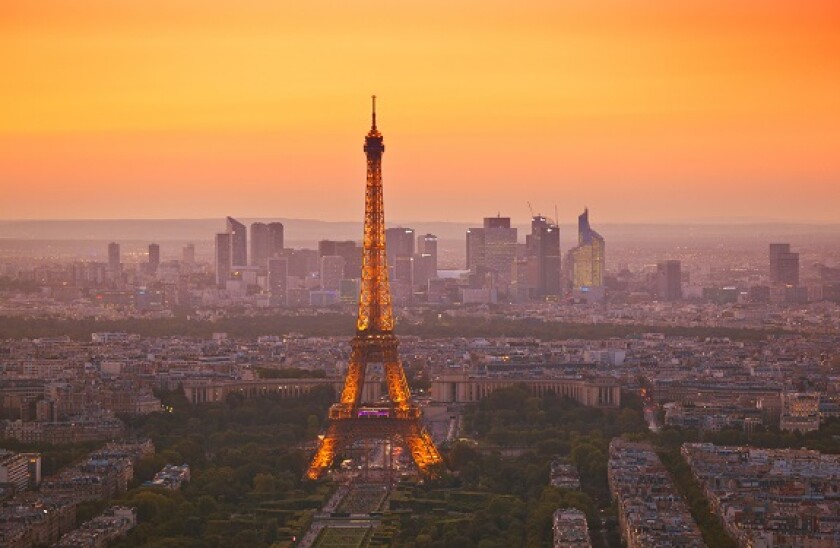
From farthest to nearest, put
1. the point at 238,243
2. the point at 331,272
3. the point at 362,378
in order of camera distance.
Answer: the point at 238,243
the point at 331,272
the point at 362,378

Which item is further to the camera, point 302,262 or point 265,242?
point 265,242

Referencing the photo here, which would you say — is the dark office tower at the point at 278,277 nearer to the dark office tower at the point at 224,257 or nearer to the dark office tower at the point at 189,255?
the dark office tower at the point at 224,257

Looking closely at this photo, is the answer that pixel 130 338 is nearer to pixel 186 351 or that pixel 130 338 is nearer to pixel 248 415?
pixel 186 351

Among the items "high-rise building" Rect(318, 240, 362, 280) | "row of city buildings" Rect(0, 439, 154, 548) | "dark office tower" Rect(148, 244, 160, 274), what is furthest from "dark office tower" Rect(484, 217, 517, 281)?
"row of city buildings" Rect(0, 439, 154, 548)

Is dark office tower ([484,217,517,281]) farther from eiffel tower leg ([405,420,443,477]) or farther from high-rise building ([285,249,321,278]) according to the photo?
eiffel tower leg ([405,420,443,477])

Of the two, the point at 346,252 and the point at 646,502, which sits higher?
the point at 346,252

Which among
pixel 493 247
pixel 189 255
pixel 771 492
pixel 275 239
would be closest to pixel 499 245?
pixel 493 247

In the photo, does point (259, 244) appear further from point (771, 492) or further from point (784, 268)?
point (771, 492)
